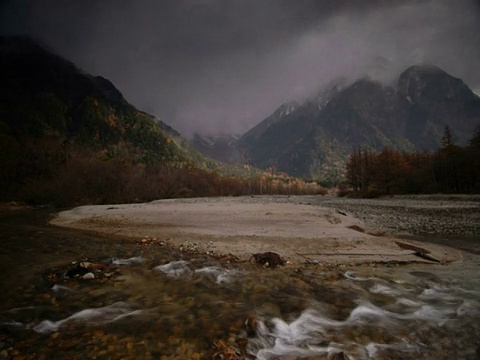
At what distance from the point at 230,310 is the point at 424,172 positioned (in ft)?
242

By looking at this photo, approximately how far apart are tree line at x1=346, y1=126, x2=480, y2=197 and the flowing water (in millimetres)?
57523

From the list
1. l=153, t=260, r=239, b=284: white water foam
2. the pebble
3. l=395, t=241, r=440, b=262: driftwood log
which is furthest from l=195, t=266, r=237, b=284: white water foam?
l=395, t=241, r=440, b=262: driftwood log

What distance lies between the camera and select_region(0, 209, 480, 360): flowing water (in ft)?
14.7

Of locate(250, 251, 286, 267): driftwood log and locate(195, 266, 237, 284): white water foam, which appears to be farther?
locate(250, 251, 286, 267): driftwood log

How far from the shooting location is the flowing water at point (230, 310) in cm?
449

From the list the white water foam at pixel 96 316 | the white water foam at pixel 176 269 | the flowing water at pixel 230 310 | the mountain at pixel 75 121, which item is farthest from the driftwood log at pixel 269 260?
the mountain at pixel 75 121

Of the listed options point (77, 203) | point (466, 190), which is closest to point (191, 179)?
point (77, 203)

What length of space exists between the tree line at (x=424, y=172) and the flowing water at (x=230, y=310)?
189 feet

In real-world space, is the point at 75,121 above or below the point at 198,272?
above

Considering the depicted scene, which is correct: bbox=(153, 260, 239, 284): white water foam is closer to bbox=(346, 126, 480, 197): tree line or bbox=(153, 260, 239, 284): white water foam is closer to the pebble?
the pebble

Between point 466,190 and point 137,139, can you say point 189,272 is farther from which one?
point 137,139

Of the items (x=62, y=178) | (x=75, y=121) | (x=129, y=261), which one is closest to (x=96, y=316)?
(x=129, y=261)

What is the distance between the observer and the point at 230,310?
5879 mm

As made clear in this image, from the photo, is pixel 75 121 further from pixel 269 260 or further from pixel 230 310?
pixel 230 310
